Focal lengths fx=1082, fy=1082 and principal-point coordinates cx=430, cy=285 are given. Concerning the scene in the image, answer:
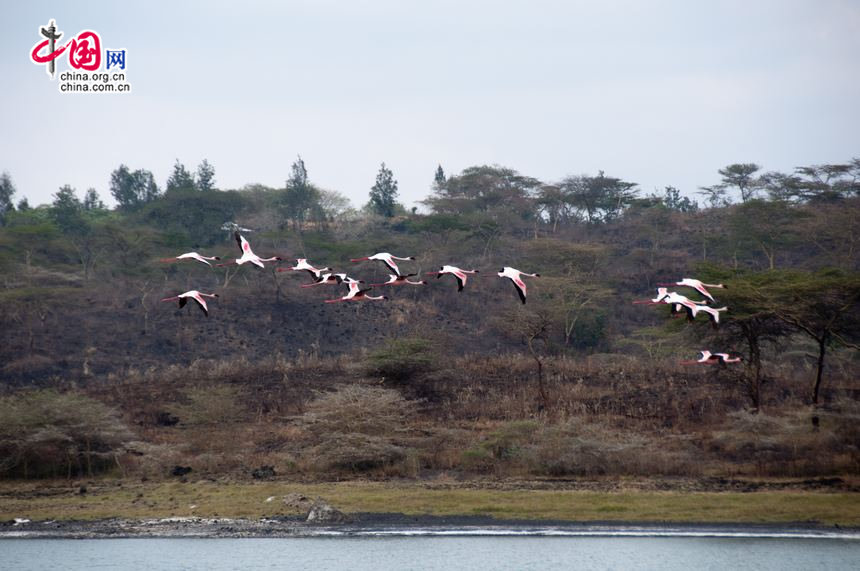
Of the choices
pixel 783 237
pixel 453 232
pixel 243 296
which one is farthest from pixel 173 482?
pixel 783 237

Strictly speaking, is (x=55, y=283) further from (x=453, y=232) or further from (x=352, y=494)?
(x=352, y=494)

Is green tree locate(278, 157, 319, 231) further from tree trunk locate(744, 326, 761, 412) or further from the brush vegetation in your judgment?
tree trunk locate(744, 326, 761, 412)

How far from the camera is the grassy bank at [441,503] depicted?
30969 millimetres

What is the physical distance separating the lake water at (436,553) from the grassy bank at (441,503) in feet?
2.86

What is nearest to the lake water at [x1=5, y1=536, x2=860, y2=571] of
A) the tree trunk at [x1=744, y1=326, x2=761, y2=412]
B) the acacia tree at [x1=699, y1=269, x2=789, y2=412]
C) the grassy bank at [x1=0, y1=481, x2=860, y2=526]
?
the grassy bank at [x1=0, y1=481, x2=860, y2=526]

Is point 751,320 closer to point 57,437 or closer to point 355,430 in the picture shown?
point 355,430

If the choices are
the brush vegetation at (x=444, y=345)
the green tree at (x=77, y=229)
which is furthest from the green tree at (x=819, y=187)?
the green tree at (x=77, y=229)

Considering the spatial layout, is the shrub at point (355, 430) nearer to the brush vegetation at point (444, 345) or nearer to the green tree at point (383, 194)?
the brush vegetation at point (444, 345)

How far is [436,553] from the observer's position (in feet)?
99.2

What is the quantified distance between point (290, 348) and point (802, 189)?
3886 cm

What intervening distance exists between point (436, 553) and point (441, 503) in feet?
7.81

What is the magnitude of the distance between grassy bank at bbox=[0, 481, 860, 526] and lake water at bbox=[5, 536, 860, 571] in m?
0.87

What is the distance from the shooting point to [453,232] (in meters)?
70.8

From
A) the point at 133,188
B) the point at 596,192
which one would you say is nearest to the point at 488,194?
the point at 596,192
